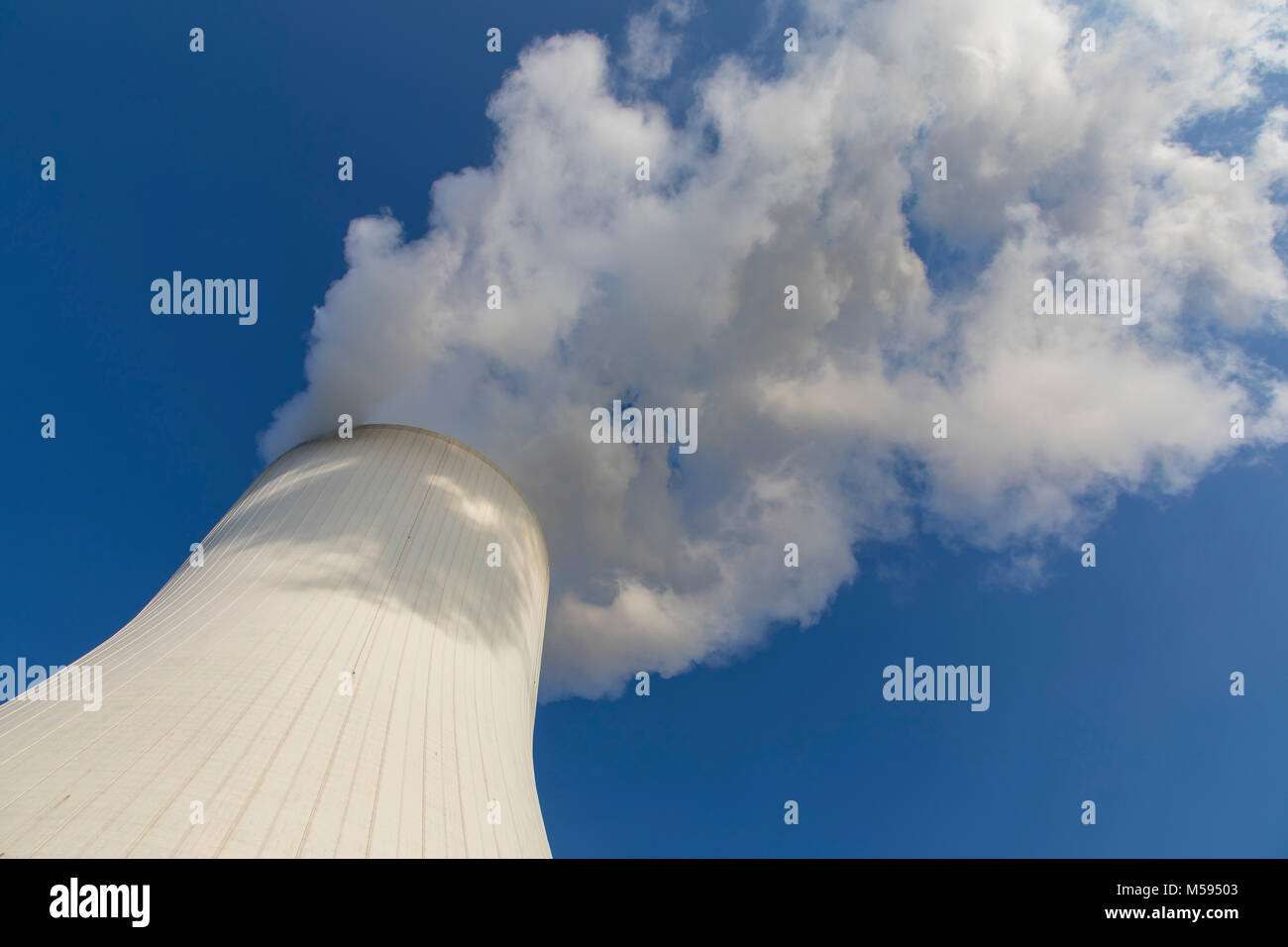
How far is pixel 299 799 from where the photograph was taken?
3945 mm

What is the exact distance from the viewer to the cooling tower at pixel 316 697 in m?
3.68

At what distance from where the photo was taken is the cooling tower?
3.68 m

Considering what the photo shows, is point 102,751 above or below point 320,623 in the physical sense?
below

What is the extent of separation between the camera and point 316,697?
4.92m
